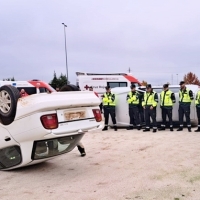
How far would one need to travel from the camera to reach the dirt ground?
3.99 m

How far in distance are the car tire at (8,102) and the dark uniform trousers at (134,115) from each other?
20.6ft

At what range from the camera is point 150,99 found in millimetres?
9852

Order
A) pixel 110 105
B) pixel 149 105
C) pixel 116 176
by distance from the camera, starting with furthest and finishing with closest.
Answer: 1. pixel 110 105
2. pixel 149 105
3. pixel 116 176

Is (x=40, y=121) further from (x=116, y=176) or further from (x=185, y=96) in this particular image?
(x=185, y=96)

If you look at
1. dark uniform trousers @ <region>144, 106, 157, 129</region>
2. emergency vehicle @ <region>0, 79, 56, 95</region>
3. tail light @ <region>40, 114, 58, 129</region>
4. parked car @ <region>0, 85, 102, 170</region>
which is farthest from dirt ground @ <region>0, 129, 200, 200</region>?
emergency vehicle @ <region>0, 79, 56, 95</region>

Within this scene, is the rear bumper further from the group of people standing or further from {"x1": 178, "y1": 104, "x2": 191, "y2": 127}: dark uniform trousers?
{"x1": 178, "y1": 104, "x2": 191, "y2": 127}: dark uniform trousers

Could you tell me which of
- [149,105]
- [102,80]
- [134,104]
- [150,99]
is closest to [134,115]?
[134,104]

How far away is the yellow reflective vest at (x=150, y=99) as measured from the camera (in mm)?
9797

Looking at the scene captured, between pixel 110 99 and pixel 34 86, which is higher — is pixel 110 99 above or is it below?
below

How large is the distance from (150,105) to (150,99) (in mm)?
195

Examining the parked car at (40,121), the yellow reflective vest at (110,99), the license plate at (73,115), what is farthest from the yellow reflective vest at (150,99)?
the license plate at (73,115)

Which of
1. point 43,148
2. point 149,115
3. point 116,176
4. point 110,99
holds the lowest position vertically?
point 116,176

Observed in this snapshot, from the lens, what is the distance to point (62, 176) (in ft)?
16.2

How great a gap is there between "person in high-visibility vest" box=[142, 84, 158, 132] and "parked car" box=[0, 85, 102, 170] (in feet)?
16.7
